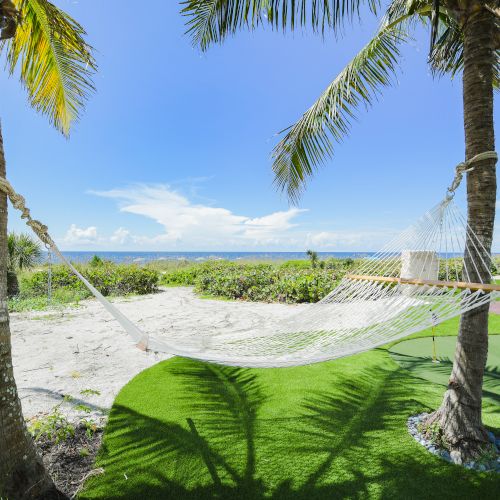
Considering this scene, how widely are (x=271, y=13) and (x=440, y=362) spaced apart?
322cm

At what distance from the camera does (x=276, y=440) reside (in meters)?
1.84

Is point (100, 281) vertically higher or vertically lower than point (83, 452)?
higher

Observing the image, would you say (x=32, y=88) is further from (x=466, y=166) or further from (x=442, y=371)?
(x=442, y=371)

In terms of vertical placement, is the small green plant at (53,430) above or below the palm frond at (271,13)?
below

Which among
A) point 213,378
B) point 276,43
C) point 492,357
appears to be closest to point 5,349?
point 213,378

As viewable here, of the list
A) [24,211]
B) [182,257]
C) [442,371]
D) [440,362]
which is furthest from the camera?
[182,257]

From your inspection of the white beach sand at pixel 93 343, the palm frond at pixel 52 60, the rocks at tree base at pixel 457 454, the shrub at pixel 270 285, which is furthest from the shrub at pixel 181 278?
the rocks at tree base at pixel 457 454

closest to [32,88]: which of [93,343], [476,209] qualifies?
[93,343]

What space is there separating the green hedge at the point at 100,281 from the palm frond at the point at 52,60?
5769mm

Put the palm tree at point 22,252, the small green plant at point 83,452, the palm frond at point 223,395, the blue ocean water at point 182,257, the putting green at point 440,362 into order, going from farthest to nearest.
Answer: the blue ocean water at point 182,257 < the palm tree at point 22,252 < the putting green at point 440,362 < the palm frond at point 223,395 < the small green plant at point 83,452

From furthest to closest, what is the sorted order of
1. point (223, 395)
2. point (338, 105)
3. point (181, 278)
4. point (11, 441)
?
point (181, 278) < point (338, 105) < point (223, 395) < point (11, 441)

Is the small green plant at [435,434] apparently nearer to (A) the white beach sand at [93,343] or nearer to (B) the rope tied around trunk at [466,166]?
(B) the rope tied around trunk at [466,166]

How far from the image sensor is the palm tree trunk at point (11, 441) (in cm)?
124

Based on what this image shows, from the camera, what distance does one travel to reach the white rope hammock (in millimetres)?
1516
